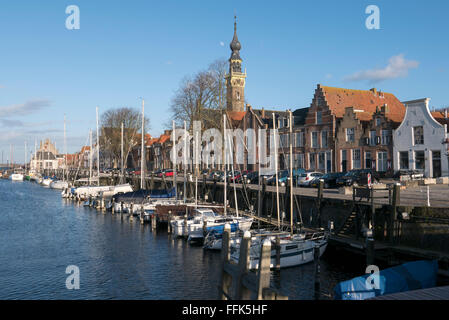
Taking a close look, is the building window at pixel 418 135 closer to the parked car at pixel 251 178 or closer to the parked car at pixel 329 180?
the parked car at pixel 329 180

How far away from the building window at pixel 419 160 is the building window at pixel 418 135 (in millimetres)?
1210

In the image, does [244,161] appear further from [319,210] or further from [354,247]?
[354,247]

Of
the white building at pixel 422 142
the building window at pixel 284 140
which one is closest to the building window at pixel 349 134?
the white building at pixel 422 142

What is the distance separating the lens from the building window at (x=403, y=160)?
44.7 m

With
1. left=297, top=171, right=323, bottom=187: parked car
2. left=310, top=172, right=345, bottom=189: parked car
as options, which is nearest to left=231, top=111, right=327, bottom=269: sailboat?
left=310, top=172, right=345, bottom=189: parked car

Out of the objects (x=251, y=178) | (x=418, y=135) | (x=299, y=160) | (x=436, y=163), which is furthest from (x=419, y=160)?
(x=299, y=160)

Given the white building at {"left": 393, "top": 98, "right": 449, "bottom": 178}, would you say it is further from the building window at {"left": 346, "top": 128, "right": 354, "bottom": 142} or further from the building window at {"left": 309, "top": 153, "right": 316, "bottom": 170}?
the building window at {"left": 309, "top": 153, "right": 316, "bottom": 170}

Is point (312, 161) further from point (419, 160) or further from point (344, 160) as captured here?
point (419, 160)

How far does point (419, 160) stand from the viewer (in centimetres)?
4331

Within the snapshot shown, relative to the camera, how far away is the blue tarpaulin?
14164 mm
